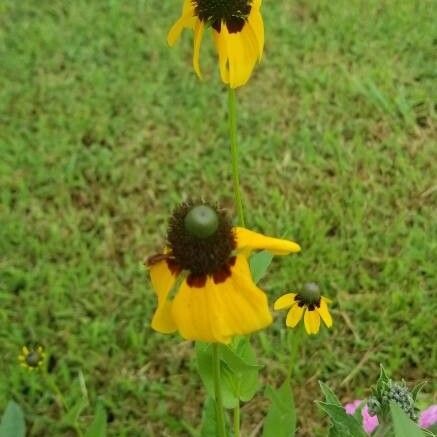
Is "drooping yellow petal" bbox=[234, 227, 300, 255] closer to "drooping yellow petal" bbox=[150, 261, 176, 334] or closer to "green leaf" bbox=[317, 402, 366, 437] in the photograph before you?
"drooping yellow petal" bbox=[150, 261, 176, 334]

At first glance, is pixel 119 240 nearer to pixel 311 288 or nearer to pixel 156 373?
pixel 156 373

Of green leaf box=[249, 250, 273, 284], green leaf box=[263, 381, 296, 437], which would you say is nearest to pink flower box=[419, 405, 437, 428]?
green leaf box=[263, 381, 296, 437]

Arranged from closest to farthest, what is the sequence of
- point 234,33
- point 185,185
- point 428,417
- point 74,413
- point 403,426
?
point 403,426, point 234,33, point 428,417, point 74,413, point 185,185

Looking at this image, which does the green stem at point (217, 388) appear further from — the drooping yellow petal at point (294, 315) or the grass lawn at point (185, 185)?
the grass lawn at point (185, 185)

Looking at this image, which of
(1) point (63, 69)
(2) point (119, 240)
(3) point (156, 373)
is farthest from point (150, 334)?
(1) point (63, 69)

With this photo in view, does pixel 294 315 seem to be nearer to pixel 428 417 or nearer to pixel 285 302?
pixel 285 302

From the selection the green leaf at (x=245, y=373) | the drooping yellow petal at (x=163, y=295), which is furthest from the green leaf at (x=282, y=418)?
the drooping yellow petal at (x=163, y=295)

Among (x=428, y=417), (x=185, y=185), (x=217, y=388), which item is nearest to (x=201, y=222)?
(x=217, y=388)
